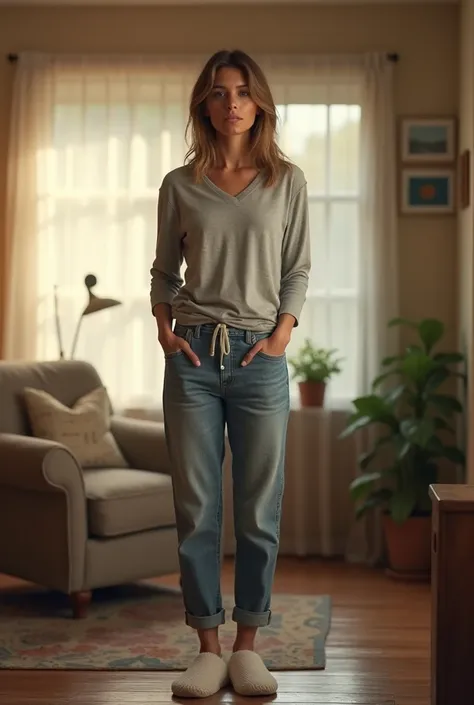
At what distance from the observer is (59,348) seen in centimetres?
513

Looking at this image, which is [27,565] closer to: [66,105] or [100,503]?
[100,503]

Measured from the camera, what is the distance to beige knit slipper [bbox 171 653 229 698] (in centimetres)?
284

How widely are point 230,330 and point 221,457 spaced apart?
1.14 ft

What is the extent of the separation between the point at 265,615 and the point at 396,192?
272cm

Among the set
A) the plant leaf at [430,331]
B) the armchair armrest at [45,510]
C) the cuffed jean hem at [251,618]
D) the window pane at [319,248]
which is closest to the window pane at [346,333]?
the window pane at [319,248]

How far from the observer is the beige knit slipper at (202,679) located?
2.84 metres

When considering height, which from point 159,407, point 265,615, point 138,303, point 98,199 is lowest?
point 265,615

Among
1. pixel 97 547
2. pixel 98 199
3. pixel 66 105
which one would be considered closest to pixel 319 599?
pixel 97 547

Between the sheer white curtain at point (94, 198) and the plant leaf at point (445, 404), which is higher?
the sheer white curtain at point (94, 198)

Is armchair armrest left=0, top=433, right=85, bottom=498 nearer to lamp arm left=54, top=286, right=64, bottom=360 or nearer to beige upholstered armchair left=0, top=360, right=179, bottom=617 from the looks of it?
beige upholstered armchair left=0, top=360, right=179, bottom=617

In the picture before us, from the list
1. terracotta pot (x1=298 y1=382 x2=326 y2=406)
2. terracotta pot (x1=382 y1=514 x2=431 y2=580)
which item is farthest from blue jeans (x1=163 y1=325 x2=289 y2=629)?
terracotta pot (x1=298 y1=382 x2=326 y2=406)

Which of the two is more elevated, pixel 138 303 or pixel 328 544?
pixel 138 303

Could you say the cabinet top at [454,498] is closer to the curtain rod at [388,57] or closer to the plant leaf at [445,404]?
the plant leaf at [445,404]

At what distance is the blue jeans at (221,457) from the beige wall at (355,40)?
95.9 inches
